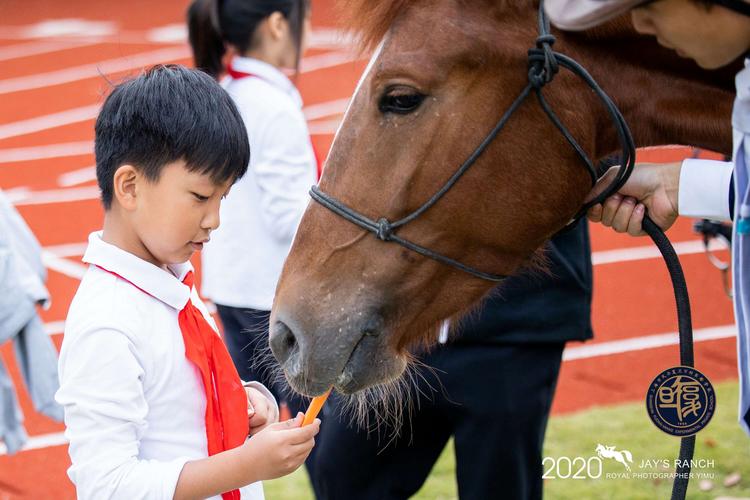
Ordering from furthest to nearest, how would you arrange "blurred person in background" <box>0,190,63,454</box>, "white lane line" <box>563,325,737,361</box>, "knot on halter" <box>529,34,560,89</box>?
"white lane line" <box>563,325,737,361</box>, "blurred person in background" <box>0,190,63,454</box>, "knot on halter" <box>529,34,560,89</box>

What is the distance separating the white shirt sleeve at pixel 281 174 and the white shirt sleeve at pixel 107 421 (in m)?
1.69

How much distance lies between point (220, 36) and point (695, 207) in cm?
237

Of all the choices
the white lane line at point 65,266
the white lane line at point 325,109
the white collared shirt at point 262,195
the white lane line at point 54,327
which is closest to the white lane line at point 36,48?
the white lane line at point 325,109

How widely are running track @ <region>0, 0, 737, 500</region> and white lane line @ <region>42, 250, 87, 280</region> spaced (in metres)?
0.02

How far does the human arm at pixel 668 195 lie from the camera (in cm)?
198

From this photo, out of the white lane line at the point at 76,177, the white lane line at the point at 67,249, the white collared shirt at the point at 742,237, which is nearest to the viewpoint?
the white collared shirt at the point at 742,237

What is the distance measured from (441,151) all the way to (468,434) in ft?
3.39

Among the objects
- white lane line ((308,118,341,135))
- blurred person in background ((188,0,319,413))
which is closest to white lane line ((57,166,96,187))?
white lane line ((308,118,341,135))

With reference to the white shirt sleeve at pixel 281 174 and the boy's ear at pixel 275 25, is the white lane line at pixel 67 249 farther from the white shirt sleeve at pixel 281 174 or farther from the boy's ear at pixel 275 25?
the white shirt sleeve at pixel 281 174

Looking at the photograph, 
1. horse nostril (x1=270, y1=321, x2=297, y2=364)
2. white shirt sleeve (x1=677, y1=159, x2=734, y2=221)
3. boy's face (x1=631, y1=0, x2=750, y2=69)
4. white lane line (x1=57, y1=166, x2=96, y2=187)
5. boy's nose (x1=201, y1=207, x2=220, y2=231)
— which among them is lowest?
horse nostril (x1=270, y1=321, x2=297, y2=364)

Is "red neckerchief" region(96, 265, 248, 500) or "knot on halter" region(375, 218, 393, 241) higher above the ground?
"knot on halter" region(375, 218, 393, 241)

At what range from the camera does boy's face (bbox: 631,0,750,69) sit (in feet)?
5.09

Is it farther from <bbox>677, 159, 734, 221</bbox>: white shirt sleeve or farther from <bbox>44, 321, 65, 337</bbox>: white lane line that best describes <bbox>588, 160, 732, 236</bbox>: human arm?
<bbox>44, 321, 65, 337</bbox>: white lane line

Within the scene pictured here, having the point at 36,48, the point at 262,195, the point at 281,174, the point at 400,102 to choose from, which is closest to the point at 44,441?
the point at 262,195
